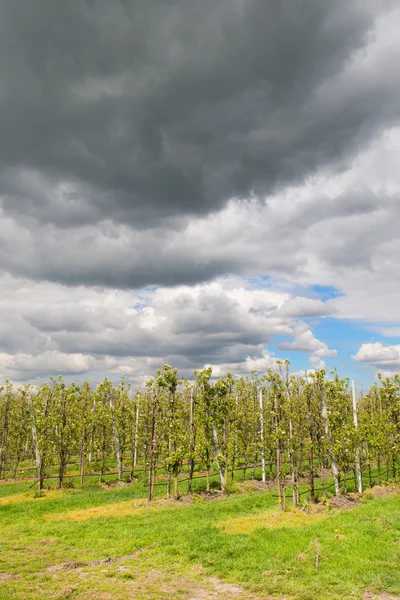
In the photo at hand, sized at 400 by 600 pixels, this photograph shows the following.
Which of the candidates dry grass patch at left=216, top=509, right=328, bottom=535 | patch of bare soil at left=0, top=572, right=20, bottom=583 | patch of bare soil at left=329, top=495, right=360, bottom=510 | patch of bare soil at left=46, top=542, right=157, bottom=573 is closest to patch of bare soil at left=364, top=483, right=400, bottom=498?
patch of bare soil at left=329, top=495, right=360, bottom=510

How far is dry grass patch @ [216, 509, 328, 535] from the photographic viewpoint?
2345 cm

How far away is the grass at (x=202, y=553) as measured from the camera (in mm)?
15172

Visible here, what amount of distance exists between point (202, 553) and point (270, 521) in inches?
289

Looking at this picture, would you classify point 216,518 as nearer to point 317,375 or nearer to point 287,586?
point 287,586

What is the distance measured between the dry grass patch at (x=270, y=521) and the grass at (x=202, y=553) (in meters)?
0.07

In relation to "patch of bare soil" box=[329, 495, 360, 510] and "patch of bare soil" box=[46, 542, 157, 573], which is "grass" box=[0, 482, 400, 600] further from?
"patch of bare soil" box=[329, 495, 360, 510]

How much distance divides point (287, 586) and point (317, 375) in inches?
948

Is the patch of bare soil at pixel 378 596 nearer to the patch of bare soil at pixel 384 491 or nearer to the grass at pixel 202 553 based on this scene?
the grass at pixel 202 553

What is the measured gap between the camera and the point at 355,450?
37.1 metres

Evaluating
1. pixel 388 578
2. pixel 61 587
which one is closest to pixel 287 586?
pixel 388 578

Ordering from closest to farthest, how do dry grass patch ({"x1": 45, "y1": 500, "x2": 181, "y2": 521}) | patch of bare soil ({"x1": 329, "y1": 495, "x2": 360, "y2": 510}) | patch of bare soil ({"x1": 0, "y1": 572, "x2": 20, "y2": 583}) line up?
patch of bare soil ({"x1": 0, "y1": 572, "x2": 20, "y2": 583})
dry grass patch ({"x1": 45, "y1": 500, "x2": 181, "y2": 521})
patch of bare soil ({"x1": 329, "y1": 495, "x2": 360, "y2": 510})

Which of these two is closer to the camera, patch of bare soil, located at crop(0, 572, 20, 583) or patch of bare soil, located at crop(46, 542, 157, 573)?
patch of bare soil, located at crop(0, 572, 20, 583)

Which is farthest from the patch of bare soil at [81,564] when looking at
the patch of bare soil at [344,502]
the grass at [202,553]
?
the patch of bare soil at [344,502]

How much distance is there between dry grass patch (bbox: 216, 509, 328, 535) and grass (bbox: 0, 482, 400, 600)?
2.6 inches
